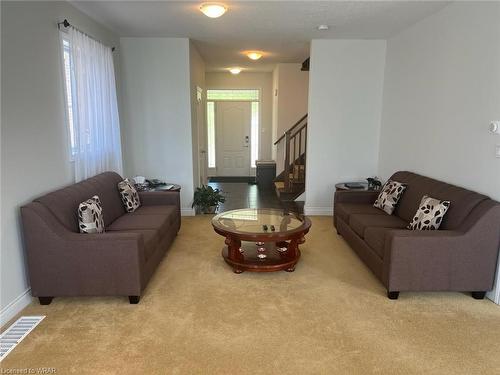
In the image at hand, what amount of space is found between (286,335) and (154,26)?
12.7 feet

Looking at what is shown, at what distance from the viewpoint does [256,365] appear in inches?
85.0

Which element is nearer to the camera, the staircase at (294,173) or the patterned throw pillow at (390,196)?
the patterned throw pillow at (390,196)

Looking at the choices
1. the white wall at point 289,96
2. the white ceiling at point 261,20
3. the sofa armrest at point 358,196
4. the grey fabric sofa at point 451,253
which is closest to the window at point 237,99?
the white wall at point 289,96

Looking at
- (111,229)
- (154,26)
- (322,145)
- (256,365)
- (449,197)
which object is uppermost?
(154,26)

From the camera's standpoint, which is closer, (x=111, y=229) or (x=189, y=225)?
(x=111, y=229)

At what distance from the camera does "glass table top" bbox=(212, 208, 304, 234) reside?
353 cm

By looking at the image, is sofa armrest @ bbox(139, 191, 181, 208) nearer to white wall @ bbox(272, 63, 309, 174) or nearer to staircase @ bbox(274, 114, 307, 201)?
staircase @ bbox(274, 114, 307, 201)

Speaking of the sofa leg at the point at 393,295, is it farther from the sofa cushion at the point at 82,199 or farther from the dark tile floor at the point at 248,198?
the dark tile floor at the point at 248,198

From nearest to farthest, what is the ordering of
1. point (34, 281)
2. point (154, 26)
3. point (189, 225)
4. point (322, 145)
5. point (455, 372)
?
point (455, 372) → point (34, 281) → point (154, 26) → point (189, 225) → point (322, 145)

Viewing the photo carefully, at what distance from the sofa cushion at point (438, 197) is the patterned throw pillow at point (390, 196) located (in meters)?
0.05

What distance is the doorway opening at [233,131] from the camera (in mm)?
9281

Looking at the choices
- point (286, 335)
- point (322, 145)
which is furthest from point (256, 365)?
point (322, 145)

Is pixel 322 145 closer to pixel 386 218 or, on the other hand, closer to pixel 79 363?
pixel 386 218

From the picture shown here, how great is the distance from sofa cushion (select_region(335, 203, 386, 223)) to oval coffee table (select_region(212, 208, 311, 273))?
Answer: 669 millimetres
